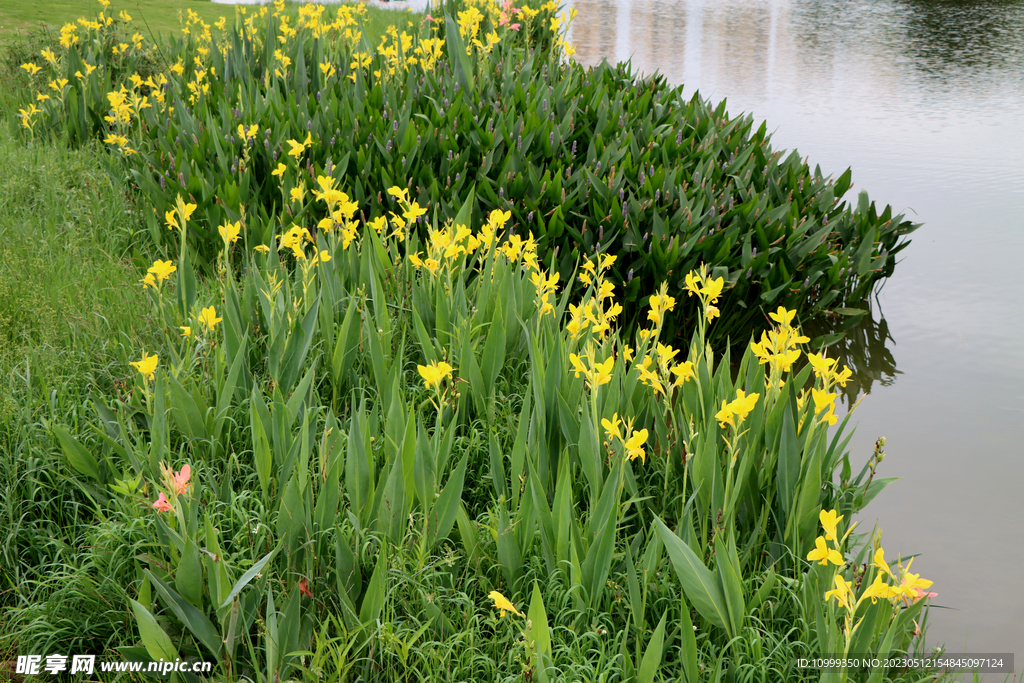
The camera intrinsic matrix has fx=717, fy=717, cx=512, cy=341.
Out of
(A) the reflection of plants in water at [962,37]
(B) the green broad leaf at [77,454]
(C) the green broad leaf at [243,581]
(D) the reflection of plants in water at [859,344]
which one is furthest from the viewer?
(A) the reflection of plants in water at [962,37]

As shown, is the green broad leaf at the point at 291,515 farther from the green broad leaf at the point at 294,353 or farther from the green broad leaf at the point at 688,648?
the green broad leaf at the point at 688,648

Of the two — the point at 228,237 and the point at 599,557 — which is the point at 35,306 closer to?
the point at 228,237

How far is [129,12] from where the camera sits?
32.1 ft

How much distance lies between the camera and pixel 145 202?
3.77 meters

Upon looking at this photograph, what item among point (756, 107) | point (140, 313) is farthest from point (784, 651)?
point (756, 107)

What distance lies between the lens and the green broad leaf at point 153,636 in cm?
141

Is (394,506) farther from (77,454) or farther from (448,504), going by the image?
(77,454)

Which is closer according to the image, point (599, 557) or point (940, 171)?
point (599, 557)

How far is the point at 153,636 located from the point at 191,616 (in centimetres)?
7

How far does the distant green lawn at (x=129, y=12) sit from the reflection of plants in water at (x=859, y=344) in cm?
547

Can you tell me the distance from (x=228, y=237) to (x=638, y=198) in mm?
2011

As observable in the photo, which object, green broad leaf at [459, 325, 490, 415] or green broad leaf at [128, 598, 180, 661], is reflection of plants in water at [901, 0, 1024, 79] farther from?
green broad leaf at [128, 598, 180, 661]

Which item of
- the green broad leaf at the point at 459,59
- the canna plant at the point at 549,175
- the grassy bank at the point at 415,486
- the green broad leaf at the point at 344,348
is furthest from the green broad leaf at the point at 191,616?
the green broad leaf at the point at 459,59

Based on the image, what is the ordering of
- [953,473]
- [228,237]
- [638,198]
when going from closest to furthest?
1. [228,237]
2. [953,473]
3. [638,198]
